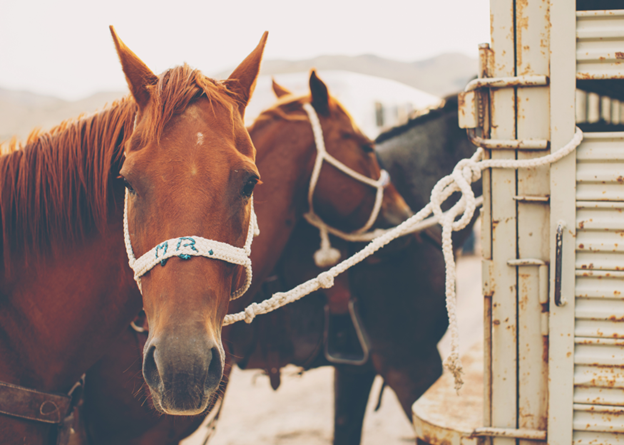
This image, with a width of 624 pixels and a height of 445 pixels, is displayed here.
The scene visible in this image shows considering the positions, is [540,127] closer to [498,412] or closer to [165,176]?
[498,412]

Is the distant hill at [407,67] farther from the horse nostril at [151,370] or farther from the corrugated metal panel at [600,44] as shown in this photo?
the horse nostril at [151,370]

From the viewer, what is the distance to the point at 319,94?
2283 millimetres

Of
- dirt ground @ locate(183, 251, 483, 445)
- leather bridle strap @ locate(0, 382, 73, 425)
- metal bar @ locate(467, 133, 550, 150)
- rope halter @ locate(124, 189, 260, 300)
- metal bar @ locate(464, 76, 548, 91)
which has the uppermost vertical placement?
metal bar @ locate(464, 76, 548, 91)

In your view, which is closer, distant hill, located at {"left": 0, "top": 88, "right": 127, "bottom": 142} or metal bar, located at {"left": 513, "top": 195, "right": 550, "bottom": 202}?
metal bar, located at {"left": 513, "top": 195, "right": 550, "bottom": 202}

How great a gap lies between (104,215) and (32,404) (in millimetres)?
581

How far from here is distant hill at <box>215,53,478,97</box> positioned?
144 feet

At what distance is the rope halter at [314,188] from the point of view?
2.22m

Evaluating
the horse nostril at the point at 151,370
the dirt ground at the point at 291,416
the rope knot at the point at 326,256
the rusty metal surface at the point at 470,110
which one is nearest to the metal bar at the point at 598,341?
the rusty metal surface at the point at 470,110

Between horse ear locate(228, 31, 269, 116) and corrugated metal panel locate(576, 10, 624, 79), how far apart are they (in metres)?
0.94

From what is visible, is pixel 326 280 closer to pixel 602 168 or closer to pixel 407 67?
pixel 602 168

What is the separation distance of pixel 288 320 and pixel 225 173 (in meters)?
1.38

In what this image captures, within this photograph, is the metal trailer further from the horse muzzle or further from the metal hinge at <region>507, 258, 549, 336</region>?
the horse muzzle

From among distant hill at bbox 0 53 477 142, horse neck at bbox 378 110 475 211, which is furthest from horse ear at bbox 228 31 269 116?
distant hill at bbox 0 53 477 142

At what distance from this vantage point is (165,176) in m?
1.19
